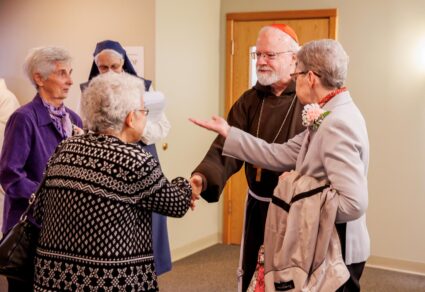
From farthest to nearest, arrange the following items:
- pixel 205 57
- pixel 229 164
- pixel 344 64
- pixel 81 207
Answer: pixel 205 57 → pixel 229 164 → pixel 344 64 → pixel 81 207

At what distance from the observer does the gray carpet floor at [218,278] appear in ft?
14.2

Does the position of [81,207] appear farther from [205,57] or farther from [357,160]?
[205,57]

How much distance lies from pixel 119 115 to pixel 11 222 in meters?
1.18

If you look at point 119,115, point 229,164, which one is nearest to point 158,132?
point 229,164

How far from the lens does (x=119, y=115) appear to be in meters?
1.90

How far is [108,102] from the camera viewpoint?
1888mm

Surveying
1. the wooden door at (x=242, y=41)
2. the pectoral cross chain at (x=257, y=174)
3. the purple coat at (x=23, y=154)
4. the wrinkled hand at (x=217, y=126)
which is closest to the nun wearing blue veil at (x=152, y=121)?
the purple coat at (x=23, y=154)

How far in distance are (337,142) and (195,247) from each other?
11.5 ft

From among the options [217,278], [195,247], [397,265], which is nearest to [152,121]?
[217,278]

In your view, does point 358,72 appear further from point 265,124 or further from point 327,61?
point 327,61

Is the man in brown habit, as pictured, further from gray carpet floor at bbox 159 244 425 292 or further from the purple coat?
gray carpet floor at bbox 159 244 425 292

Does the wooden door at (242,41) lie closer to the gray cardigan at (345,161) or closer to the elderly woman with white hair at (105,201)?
the gray cardigan at (345,161)

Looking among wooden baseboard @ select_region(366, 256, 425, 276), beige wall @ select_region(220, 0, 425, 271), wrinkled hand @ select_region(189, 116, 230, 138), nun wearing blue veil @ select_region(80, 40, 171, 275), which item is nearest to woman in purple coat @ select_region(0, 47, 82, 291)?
nun wearing blue veil @ select_region(80, 40, 171, 275)

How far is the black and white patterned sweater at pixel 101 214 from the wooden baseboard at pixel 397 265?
134 inches
